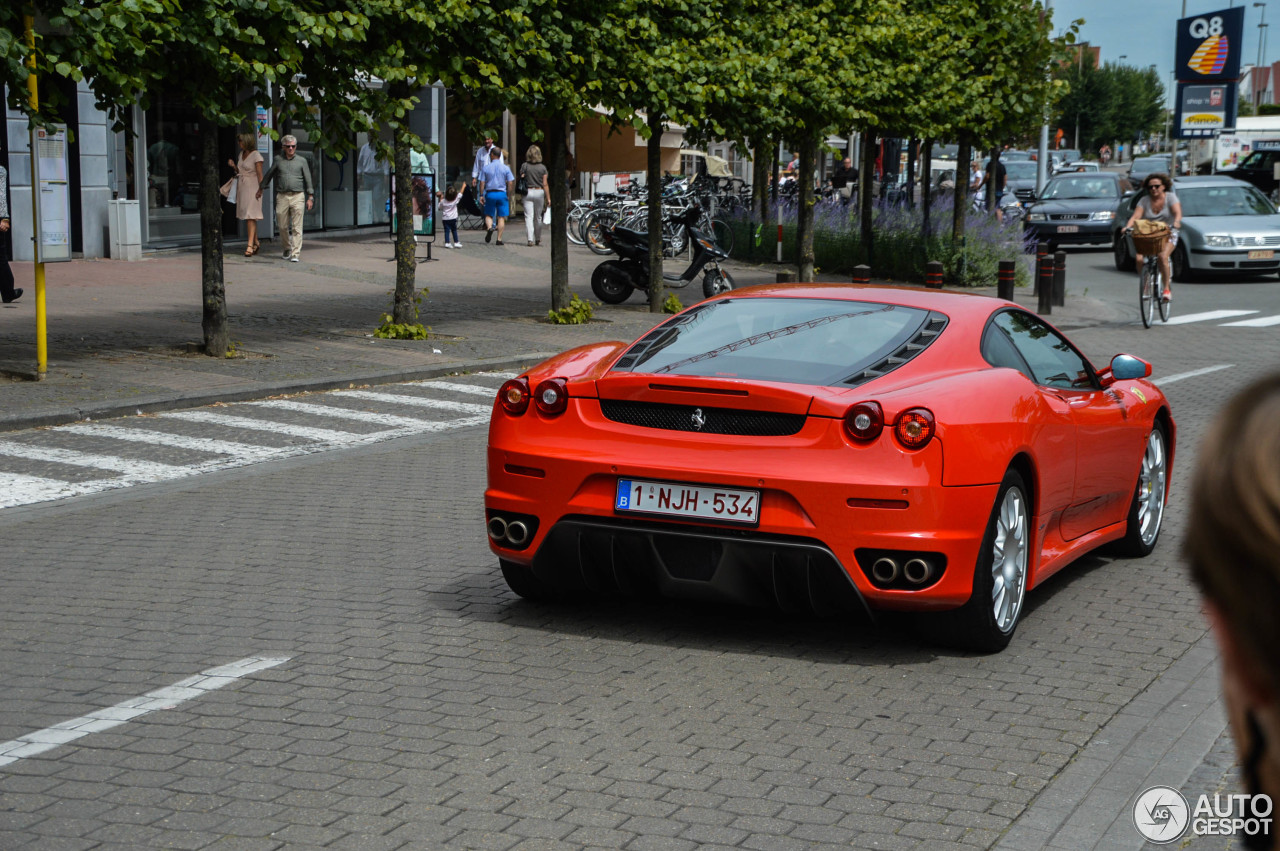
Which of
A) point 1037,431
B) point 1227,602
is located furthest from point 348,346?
point 1227,602

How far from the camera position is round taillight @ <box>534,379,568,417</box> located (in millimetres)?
5930

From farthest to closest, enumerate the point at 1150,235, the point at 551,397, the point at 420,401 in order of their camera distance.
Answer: the point at 1150,235, the point at 420,401, the point at 551,397

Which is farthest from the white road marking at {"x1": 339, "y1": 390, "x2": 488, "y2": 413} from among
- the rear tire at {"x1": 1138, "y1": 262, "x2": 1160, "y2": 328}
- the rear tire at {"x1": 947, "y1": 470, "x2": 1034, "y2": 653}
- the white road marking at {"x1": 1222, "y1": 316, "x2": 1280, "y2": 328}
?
the white road marking at {"x1": 1222, "y1": 316, "x2": 1280, "y2": 328}

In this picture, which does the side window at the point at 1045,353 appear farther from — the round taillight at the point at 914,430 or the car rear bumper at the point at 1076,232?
the car rear bumper at the point at 1076,232

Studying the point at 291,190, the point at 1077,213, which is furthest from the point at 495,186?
the point at 1077,213

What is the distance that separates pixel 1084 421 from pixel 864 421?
1.57 m

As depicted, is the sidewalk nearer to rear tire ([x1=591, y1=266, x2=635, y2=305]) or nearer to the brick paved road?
rear tire ([x1=591, y1=266, x2=635, y2=305])

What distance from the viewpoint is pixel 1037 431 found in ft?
19.6

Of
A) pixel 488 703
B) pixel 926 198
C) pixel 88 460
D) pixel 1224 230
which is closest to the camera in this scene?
pixel 488 703

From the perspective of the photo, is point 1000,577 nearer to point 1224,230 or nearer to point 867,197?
point 867,197

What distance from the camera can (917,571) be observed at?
538cm

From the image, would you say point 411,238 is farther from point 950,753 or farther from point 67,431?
point 950,753

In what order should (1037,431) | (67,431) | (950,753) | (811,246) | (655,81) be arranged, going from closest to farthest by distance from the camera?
(950,753)
(1037,431)
(67,431)
(655,81)
(811,246)

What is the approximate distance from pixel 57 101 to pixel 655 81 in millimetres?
7291
